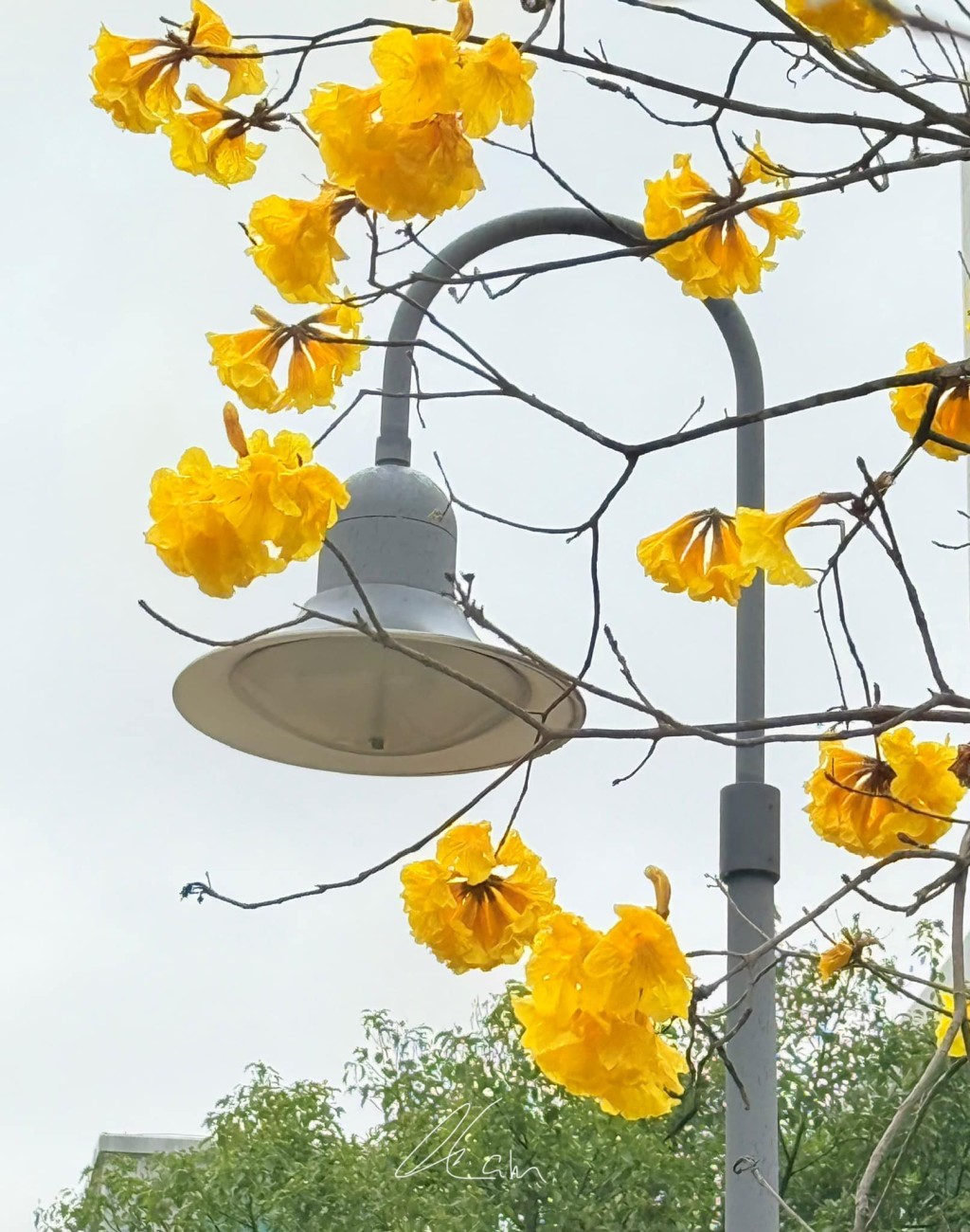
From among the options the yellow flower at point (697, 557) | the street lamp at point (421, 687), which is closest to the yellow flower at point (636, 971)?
the yellow flower at point (697, 557)

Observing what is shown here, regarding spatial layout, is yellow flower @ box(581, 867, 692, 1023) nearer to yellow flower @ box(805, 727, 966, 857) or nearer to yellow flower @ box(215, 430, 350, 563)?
yellow flower @ box(215, 430, 350, 563)

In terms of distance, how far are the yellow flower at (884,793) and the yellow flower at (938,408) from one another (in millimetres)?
334

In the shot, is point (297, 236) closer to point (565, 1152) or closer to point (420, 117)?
point (420, 117)

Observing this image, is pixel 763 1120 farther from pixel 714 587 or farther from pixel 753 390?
pixel 753 390

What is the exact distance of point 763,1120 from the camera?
7.25 feet

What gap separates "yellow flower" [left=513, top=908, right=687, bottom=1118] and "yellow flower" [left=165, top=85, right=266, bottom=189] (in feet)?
2.76

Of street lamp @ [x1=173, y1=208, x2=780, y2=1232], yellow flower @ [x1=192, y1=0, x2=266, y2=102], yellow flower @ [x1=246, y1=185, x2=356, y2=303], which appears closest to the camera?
yellow flower @ [x1=246, y1=185, x2=356, y2=303]

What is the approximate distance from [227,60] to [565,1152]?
8.62 metres

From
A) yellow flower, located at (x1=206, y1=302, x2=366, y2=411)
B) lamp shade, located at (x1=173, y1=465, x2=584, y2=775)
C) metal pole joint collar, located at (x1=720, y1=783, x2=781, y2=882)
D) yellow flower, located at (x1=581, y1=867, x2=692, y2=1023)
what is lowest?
yellow flower, located at (x1=581, y1=867, x2=692, y2=1023)

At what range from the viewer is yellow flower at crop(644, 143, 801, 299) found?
1854mm

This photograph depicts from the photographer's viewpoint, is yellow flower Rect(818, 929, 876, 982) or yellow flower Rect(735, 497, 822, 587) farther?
yellow flower Rect(818, 929, 876, 982)

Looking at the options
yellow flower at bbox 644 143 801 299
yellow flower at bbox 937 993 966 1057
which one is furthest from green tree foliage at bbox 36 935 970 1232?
yellow flower at bbox 644 143 801 299

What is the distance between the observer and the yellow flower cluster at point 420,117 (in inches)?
57.1

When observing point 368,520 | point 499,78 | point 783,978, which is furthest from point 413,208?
point 783,978
